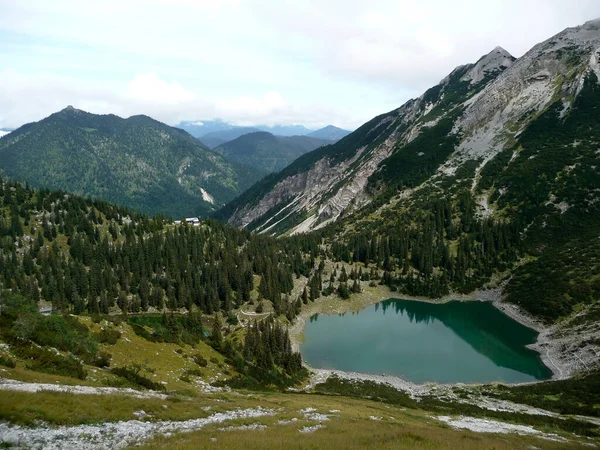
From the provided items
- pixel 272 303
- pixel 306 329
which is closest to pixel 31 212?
pixel 272 303

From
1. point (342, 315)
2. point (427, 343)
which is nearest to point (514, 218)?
point (427, 343)

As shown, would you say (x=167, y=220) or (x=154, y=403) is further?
(x=167, y=220)

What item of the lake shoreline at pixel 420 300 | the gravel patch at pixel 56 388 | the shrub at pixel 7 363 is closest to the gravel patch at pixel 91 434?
the gravel patch at pixel 56 388

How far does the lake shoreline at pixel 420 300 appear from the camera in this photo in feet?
235

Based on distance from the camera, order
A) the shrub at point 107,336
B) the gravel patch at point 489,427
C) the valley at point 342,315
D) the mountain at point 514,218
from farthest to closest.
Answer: the mountain at point 514,218 < the shrub at point 107,336 < the gravel patch at point 489,427 < the valley at point 342,315

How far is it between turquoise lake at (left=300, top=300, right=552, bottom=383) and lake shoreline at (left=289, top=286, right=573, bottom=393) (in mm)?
1755

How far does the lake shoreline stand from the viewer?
235 feet

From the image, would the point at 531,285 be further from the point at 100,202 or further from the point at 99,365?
the point at 100,202

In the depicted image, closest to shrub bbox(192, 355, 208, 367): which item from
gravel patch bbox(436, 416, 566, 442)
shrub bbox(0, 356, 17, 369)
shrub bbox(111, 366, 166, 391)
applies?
shrub bbox(111, 366, 166, 391)

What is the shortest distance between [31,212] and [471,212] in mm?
167878

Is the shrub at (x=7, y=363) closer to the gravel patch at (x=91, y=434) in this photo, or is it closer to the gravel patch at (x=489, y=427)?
the gravel patch at (x=91, y=434)

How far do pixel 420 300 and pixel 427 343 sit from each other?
94.2 feet

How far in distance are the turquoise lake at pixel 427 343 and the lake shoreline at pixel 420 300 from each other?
1.75m

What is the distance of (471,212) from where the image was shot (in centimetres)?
14938
